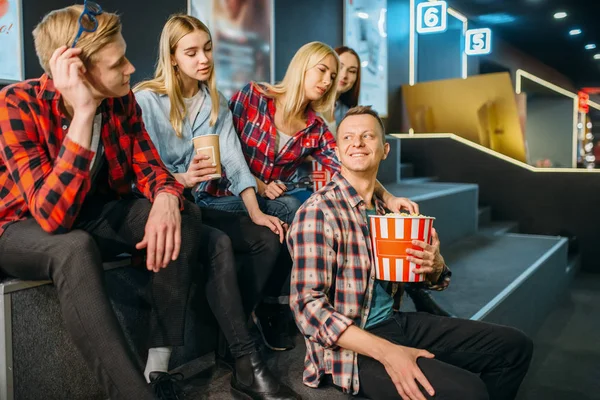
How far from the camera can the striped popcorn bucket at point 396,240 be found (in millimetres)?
1426

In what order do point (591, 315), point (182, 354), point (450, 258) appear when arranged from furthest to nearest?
point (591, 315), point (450, 258), point (182, 354)

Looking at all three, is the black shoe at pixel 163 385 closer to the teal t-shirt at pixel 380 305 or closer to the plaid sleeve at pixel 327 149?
the teal t-shirt at pixel 380 305

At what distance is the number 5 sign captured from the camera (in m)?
7.28

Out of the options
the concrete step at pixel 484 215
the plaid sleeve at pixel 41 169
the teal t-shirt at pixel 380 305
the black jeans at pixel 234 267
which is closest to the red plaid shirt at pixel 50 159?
the plaid sleeve at pixel 41 169

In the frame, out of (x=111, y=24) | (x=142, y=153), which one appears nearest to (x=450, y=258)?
(x=142, y=153)

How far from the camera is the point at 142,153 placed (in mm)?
1700

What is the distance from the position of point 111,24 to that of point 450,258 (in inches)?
120

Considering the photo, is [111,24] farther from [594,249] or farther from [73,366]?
[594,249]

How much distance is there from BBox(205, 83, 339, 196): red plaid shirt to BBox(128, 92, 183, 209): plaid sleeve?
605 mm

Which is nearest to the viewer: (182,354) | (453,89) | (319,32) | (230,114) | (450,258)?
(182,354)

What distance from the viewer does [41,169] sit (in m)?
1.36

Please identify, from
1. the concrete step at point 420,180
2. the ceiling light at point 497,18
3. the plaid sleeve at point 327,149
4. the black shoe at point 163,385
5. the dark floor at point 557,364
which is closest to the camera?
the black shoe at point 163,385

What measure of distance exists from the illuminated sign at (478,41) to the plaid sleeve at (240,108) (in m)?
6.88

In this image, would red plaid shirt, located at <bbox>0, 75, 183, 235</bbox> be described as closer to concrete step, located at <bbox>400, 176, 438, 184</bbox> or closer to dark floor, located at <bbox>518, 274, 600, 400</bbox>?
dark floor, located at <bbox>518, 274, 600, 400</bbox>
